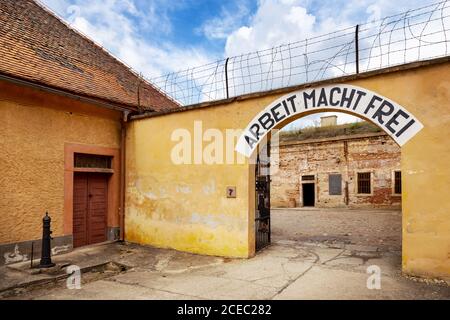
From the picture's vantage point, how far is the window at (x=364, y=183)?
19484 millimetres

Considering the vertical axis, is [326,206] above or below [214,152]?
below

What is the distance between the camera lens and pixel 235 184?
7152 millimetres

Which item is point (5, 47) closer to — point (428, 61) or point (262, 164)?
point (262, 164)

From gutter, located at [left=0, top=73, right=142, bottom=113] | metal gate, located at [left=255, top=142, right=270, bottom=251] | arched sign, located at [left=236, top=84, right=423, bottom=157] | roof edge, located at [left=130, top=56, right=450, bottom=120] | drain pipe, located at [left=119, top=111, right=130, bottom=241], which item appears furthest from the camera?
drain pipe, located at [left=119, top=111, right=130, bottom=241]

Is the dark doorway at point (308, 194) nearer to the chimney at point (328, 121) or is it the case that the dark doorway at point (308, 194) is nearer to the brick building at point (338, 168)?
the brick building at point (338, 168)

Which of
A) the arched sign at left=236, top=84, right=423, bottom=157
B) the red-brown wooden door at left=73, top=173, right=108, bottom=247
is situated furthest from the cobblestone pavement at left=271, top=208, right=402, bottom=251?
the red-brown wooden door at left=73, top=173, right=108, bottom=247

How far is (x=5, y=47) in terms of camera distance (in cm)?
730

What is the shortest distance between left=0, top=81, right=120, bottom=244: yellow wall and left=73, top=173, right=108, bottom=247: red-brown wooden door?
579mm

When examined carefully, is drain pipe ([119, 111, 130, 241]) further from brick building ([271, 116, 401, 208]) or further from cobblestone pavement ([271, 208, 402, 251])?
brick building ([271, 116, 401, 208])

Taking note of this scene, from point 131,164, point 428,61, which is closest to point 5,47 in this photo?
point 131,164

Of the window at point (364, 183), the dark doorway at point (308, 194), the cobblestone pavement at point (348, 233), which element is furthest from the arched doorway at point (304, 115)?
the dark doorway at point (308, 194)

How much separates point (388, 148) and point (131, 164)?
1552 centimetres

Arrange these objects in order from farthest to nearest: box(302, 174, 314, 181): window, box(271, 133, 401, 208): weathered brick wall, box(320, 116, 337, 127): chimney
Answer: box(320, 116, 337, 127): chimney, box(302, 174, 314, 181): window, box(271, 133, 401, 208): weathered brick wall

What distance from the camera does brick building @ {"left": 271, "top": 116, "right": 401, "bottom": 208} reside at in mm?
18844
